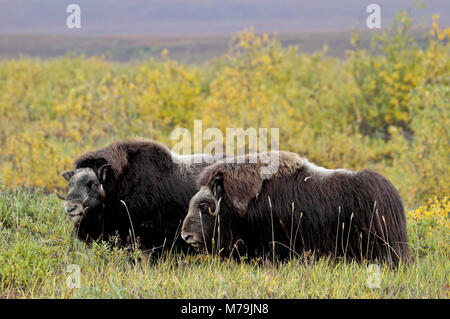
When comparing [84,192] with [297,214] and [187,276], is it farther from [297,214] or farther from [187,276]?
[297,214]

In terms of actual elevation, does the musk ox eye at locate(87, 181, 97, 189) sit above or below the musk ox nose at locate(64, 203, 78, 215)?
above

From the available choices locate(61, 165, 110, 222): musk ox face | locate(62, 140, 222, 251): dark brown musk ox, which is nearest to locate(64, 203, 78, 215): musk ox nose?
locate(61, 165, 110, 222): musk ox face

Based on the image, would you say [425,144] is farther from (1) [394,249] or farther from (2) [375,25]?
(1) [394,249]

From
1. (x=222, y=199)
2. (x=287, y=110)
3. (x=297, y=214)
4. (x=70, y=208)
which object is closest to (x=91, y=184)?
(x=70, y=208)

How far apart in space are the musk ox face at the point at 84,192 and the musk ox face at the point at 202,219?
38.7 inches

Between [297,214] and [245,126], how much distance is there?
1052cm

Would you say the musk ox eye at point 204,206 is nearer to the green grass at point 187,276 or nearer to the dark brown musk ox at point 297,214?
the dark brown musk ox at point 297,214

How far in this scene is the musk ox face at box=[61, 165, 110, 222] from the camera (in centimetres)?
471

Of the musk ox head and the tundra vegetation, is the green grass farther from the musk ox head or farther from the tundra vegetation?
the musk ox head

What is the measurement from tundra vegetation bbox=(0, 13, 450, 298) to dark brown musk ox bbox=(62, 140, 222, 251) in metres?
0.21

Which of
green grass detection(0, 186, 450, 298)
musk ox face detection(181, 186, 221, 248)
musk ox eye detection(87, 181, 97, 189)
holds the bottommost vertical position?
green grass detection(0, 186, 450, 298)
